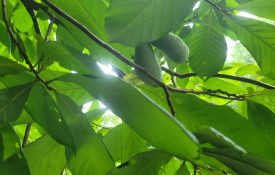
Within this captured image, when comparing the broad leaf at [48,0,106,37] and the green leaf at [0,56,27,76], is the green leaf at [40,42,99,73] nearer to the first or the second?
the green leaf at [0,56,27,76]

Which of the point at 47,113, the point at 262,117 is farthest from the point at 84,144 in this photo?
the point at 262,117

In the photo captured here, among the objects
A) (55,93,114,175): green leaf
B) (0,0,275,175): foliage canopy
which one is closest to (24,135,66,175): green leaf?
→ (0,0,275,175): foliage canopy

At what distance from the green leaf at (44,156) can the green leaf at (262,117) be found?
0.38 meters

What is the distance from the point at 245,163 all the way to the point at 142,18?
26 cm

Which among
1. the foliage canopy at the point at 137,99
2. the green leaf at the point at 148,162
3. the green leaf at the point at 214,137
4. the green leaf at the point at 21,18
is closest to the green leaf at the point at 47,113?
the foliage canopy at the point at 137,99

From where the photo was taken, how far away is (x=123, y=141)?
90cm

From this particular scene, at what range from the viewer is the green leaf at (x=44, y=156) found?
0.81 metres

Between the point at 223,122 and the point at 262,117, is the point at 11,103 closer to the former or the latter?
the point at 223,122

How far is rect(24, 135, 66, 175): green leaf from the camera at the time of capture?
81cm

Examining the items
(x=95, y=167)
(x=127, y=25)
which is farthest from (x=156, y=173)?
(x=127, y=25)

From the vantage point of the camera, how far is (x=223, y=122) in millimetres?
660

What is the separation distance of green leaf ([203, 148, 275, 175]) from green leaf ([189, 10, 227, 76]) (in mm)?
319

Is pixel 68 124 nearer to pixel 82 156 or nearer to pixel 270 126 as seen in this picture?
pixel 82 156

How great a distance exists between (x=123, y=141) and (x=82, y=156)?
0.21 metres
